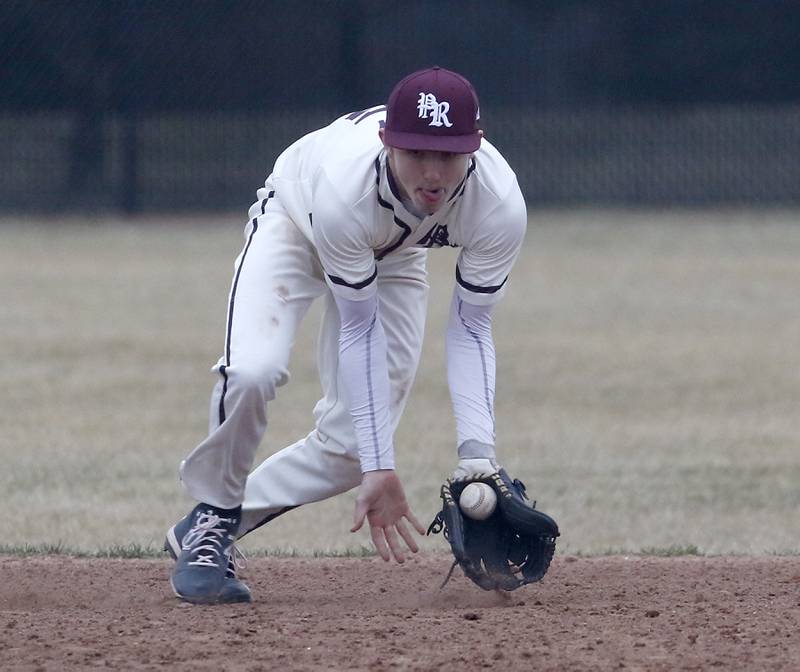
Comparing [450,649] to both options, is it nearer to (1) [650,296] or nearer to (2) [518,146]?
(1) [650,296]

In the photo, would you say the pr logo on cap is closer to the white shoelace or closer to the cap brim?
the cap brim

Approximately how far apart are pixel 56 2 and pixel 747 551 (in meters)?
18.0

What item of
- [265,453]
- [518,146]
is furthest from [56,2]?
[265,453]

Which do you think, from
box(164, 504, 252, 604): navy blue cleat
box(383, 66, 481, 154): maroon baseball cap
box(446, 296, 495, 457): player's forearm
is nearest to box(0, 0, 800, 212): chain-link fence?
box(446, 296, 495, 457): player's forearm

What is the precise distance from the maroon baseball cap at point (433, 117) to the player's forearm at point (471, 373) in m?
0.71

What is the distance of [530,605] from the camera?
15.5 feet

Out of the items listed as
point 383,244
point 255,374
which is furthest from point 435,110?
point 255,374

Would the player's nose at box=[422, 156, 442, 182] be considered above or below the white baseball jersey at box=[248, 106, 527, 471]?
above

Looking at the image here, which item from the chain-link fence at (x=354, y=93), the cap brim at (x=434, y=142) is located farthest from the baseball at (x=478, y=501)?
the chain-link fence at (x=354, y=93)

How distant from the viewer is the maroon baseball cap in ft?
14.0

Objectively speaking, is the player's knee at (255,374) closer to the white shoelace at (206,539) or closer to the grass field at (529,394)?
the white shoelace at (206,539)

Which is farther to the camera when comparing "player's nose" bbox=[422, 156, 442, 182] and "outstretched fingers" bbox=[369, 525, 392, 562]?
"outstretched fingers" bbox=[369, 525, 392, 562]

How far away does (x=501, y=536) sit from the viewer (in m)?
4.85

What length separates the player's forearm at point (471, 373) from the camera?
4750 mm
